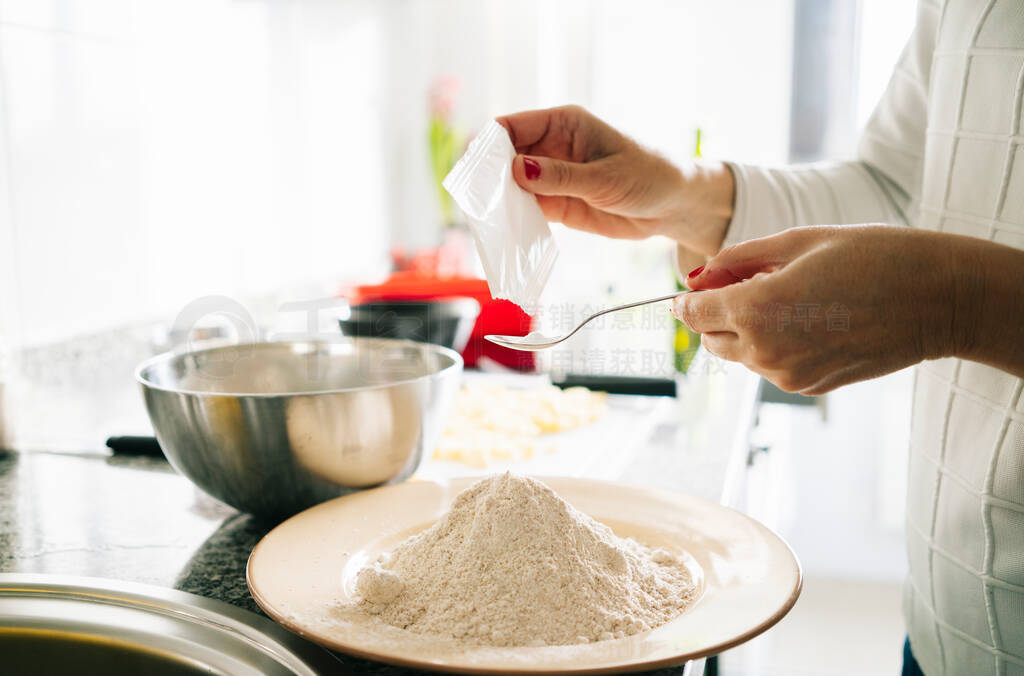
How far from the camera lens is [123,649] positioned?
591mm

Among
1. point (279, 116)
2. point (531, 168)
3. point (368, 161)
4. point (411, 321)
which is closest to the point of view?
point (531, 168)

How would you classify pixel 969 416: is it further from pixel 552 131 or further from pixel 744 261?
pixel 552 131

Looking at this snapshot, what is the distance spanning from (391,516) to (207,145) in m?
1.25

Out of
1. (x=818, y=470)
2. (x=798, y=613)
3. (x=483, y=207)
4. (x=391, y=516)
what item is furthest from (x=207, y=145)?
(x=798, y=613)

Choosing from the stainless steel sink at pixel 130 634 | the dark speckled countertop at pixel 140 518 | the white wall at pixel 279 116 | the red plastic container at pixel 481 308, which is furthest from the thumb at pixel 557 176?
the red plastic container at pixel 481 308

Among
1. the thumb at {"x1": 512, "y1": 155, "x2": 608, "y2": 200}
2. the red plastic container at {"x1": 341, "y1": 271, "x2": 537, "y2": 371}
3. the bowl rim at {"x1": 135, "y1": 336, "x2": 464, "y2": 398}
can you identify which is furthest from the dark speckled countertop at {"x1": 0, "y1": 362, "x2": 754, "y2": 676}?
the red plastic container at {"x1": 341, "y1": 271, "x2": 537, "y2": 371}

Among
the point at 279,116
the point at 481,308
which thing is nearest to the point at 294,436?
the point at 481,308

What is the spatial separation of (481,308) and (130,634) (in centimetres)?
119

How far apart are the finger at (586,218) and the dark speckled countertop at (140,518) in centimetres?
29

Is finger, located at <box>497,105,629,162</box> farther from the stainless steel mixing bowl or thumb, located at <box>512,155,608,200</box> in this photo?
the stainless steel mixing bowl

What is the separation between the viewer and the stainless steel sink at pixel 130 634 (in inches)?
21.7

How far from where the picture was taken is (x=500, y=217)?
2.57ft

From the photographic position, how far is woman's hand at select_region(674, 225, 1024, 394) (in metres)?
0.56

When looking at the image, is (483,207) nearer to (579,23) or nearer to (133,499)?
(133,499)
